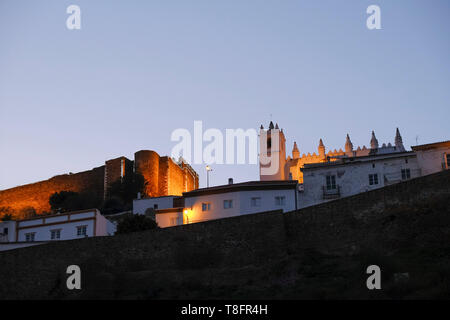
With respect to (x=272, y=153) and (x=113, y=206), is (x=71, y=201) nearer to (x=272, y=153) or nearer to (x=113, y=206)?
(x=113, y=206)

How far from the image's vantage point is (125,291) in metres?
36.6

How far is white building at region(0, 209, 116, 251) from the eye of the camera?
5350 cm

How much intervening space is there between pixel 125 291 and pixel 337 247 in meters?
11.5

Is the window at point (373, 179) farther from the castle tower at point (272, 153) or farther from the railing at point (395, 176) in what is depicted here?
the castle tower at point (272, 153)

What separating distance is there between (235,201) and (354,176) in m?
9.53

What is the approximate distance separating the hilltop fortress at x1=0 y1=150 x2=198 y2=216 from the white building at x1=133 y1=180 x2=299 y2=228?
27.5m

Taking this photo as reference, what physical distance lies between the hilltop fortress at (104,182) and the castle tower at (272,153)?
11302 mm

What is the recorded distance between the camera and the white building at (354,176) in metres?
53.7

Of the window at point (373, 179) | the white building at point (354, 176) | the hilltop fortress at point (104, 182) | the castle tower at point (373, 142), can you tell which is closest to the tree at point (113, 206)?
the hilltop fortress at point (104, 182)

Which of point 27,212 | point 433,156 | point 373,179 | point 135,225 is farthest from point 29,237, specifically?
point 27,212
